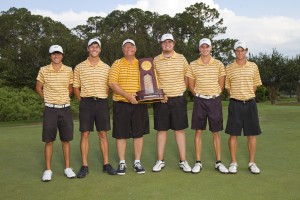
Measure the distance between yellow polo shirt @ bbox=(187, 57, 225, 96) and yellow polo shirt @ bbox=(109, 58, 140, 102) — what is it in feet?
2.63

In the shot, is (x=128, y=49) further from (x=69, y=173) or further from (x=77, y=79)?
(x=69, y=173)

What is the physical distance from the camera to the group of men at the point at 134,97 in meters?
5.45

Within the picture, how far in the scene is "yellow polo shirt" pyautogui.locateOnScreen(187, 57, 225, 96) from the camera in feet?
18.5

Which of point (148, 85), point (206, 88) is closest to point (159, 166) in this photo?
point (148, 85)

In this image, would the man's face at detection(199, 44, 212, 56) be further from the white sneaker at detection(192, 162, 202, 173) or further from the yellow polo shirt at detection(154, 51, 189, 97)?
the white sneaker at detection(192, 162, 202, 173)

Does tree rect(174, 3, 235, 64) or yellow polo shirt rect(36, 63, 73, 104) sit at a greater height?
tree rect(174, 3, 235, 64)

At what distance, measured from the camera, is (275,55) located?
124ft

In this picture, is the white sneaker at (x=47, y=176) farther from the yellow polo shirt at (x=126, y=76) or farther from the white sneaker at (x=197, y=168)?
the white sneaker at (x=197, y=168)

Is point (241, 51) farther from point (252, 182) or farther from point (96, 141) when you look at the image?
point (96, 141)

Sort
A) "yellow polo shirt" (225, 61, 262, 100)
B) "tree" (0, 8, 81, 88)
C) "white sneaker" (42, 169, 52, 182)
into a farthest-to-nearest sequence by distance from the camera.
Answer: "tree" (0, 8, 81, 88) < "yellow polo shirt" (225, 61, 262, 100) < "white sneaker" (42, 169, 52, 182)

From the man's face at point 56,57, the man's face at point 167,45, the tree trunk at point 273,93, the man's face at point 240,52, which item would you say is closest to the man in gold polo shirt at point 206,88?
the man's face at point 240,52

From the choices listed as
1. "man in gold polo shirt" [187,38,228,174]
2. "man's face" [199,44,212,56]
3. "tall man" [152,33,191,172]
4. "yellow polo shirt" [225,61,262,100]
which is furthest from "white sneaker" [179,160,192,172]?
"man's face" [199,44,212,56]

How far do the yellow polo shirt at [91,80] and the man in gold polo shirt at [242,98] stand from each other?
1870mm

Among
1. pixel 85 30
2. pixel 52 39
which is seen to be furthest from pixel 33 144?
pixel 85 30
